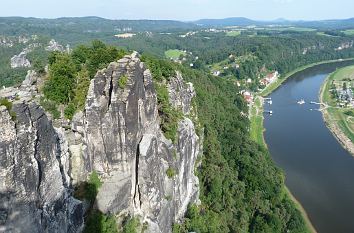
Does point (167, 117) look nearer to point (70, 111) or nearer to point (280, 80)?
point (70, 111)

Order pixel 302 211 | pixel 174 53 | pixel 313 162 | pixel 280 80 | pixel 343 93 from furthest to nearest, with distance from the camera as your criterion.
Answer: pixel 174 53 < pixel 280 80 < pixel 343 93 < pixel 313 162 < pixel 302 211

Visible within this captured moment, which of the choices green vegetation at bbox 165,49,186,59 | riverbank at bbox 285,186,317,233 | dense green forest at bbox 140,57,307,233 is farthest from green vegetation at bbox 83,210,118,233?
green vegetation at bbox 165,49,186,59

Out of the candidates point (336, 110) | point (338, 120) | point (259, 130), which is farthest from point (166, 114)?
point (336, 110)

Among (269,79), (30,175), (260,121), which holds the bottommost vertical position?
(260,121)

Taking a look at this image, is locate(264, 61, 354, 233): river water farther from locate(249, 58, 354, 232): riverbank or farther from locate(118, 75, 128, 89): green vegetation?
locate(118, 75, 128, 89): green vegetation

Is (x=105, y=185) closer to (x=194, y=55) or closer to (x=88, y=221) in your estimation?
(x=88, y=221)

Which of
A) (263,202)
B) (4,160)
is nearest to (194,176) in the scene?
(263,202)

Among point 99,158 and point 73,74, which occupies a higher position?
point 73,74
